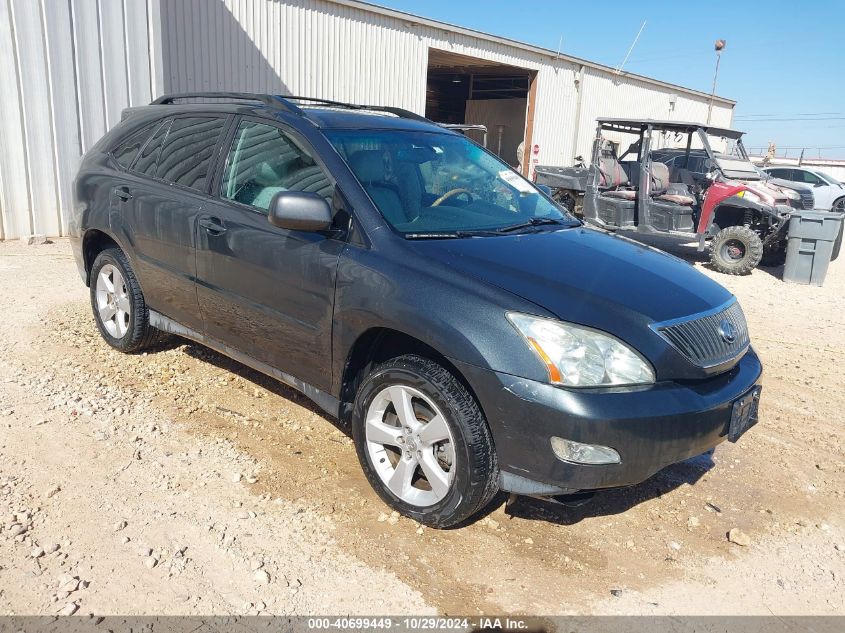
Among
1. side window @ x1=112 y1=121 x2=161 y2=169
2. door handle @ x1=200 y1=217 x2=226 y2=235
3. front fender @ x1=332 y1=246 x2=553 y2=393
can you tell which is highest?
side window @ x1=112 y1=121 x2=161 y2=169

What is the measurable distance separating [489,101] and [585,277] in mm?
21016

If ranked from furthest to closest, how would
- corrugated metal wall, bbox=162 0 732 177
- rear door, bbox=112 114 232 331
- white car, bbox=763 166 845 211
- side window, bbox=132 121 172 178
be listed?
white car, bbox=763 166 845 211
corrugated metal wall, bbox=162 0 732 177
side window, bbox=132 121 172 178
rear door, bbox=112 114 232 331

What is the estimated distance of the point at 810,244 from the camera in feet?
31.9

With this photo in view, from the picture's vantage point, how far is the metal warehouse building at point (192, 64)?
8867 mm

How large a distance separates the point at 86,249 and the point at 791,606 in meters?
4.94

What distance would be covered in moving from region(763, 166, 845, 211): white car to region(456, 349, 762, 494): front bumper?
15.0 meters

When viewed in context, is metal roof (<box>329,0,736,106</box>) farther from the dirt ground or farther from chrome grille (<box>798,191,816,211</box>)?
the dirt ground

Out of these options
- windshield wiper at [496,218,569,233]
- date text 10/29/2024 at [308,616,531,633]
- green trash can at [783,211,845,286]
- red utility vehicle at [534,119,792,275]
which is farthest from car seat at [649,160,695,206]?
date text 10/29/2024 at [308,616,531,633]

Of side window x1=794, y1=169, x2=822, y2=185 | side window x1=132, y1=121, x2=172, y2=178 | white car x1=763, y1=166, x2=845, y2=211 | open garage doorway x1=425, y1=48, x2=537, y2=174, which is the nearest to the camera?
side window x1=132, y1=121, x2=172, y2=178

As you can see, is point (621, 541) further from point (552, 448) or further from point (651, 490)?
point (552, 448)

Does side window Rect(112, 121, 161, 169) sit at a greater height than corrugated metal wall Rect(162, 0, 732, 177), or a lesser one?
lesser

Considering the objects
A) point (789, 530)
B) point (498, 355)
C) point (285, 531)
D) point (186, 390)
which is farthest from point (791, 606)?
point (186, 390)

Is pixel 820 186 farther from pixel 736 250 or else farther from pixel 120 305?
pixel 120 305

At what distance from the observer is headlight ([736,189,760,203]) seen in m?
10.2
